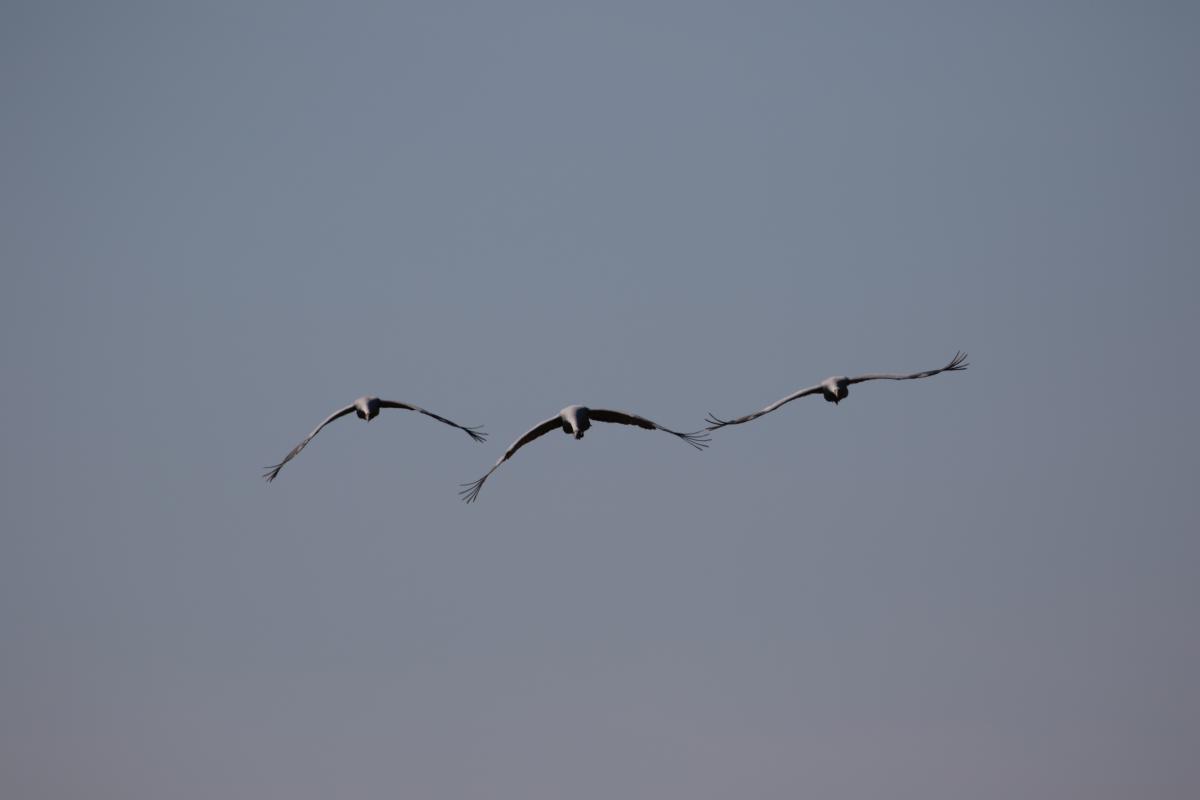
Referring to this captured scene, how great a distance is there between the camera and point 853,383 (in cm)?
13262

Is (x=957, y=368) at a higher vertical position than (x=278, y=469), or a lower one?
higher

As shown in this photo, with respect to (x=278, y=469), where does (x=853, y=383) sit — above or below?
above

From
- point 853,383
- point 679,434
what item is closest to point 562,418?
point 679,434

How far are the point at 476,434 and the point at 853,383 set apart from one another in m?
16.9

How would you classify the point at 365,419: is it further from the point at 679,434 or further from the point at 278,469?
the point at 679,434

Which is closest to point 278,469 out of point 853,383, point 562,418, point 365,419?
point 365,419

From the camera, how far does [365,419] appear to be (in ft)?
435

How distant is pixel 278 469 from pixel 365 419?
525 cm

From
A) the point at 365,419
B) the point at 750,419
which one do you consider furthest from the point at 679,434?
the point at 365,419

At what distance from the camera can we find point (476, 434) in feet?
444

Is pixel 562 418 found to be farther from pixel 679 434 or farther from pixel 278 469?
pixel 278 469

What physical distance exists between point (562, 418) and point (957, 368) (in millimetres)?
17427

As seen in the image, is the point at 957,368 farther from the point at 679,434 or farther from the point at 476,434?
the point at 476,434

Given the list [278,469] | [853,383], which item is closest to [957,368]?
[853,383]
